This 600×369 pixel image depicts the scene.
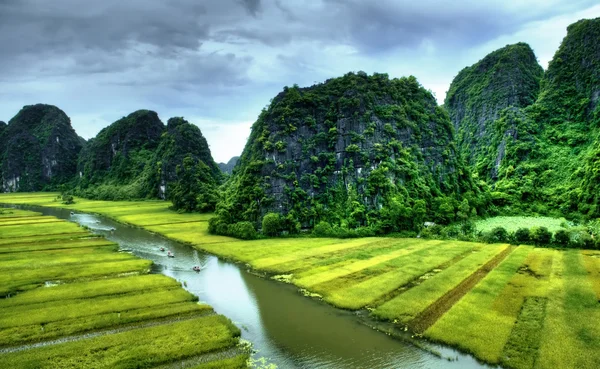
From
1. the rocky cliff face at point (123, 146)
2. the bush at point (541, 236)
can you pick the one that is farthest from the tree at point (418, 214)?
the rocky cliff face at point (123, 146)

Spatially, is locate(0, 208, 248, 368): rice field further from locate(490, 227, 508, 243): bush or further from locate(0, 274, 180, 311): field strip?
locate(490, 227, 508, 243): bush

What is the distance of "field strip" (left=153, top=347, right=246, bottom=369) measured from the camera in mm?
21703

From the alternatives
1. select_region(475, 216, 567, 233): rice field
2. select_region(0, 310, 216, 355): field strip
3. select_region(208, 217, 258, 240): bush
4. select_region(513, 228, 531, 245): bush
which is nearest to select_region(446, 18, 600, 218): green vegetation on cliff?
select_region(475, 216, 567, 233): rice field

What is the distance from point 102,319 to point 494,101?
378ft

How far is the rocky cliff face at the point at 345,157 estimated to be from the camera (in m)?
66.8

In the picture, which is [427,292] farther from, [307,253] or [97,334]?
[97,334]

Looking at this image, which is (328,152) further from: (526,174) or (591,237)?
(526,174)

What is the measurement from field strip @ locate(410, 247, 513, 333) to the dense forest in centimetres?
2346

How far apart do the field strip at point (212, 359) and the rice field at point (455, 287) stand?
34 centimetres

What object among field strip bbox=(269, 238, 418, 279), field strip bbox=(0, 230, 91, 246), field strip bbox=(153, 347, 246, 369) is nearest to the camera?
field strip bbox=(153, 347, 246, 369)

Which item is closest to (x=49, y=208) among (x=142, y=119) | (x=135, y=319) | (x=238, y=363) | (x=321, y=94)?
(x=142, y=119)

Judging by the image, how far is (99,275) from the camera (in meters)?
39.7

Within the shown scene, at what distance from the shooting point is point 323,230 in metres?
61.5

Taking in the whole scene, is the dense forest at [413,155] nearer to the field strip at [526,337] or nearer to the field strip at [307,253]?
the field strip at [307,253]
